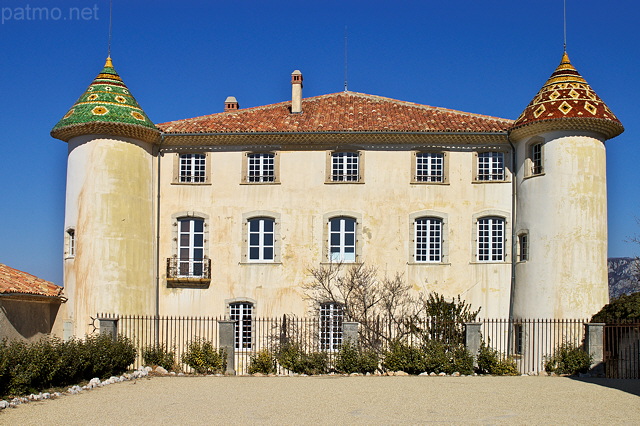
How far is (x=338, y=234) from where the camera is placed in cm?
2902

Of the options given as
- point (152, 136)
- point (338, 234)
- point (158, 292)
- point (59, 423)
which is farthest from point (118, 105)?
point (59, 423)

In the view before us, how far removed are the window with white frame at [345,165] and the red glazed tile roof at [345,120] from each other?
1053 mm

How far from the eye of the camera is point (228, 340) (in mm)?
24688

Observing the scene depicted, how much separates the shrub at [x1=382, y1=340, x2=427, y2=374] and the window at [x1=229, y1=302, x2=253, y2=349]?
620cm

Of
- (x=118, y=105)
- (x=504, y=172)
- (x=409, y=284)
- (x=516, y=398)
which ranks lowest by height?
(x=516, y=398)

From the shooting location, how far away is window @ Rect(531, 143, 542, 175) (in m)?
27.9

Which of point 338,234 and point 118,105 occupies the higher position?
point 118,105

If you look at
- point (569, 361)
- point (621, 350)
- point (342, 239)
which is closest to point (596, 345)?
point (569, 361)

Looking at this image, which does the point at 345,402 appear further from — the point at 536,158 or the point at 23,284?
the point at 536,158

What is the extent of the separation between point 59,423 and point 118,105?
1583 cm

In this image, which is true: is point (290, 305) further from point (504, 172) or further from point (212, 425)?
point (212, 425)

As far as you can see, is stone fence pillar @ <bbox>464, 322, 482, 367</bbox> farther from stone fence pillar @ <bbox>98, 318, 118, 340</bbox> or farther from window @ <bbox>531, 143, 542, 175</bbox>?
stone fence pillar @ <bbox>98, 318, 118, 340</bbox>

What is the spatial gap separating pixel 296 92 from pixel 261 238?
5.98 m

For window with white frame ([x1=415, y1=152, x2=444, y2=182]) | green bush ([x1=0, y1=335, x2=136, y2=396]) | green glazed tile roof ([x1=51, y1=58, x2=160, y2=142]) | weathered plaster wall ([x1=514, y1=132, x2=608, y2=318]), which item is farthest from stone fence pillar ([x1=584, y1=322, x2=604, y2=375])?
green glazed tile roof ([x1=51, y1=58, x2=160, y2=142])
